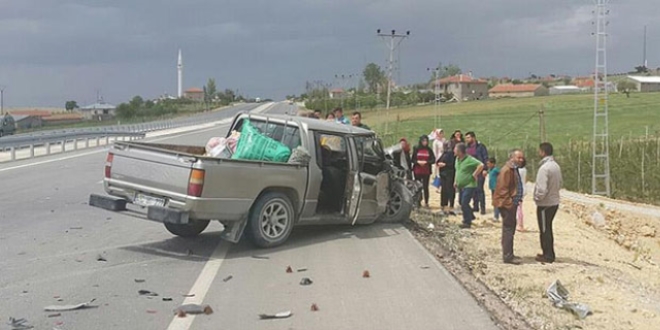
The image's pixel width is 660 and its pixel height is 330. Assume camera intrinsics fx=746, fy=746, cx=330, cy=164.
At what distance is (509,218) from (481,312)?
351 cm

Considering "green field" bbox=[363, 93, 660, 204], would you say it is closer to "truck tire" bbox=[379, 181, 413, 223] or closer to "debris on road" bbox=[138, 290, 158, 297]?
"truck tire" bbox=[379, 181, 413, 223]

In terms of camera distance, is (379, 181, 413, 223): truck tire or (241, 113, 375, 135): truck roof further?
(379, 181, 413, 223): truck tire

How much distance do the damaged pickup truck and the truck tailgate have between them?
0.04 ft

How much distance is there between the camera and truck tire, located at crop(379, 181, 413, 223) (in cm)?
1269

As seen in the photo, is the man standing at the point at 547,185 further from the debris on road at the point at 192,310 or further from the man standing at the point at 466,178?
the debris on road at the point at 192,310

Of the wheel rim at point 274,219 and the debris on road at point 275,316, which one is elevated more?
the wheel rim at point 274,219

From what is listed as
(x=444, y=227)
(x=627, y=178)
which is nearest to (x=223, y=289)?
(x=444, y=227)

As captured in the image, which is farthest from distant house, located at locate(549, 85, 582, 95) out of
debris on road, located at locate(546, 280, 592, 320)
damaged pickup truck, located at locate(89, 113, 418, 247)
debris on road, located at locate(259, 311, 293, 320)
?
debris on road, located at locate(259, 311, 293, 320)

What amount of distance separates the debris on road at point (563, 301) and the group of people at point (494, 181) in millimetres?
1758

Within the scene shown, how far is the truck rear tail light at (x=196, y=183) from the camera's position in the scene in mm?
8906

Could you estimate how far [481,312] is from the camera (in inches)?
277

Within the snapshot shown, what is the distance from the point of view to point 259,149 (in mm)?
10281

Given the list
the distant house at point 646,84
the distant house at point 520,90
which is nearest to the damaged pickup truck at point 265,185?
the distant house at point 646,84

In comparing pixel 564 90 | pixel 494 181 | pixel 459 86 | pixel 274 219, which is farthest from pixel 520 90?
pixel 274 219
